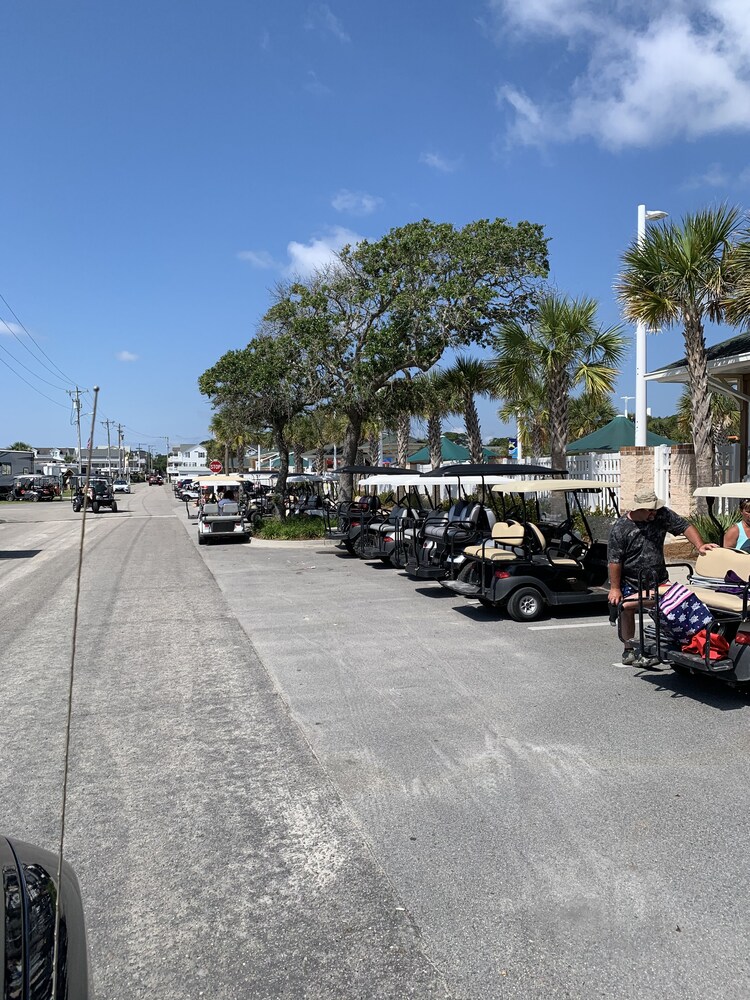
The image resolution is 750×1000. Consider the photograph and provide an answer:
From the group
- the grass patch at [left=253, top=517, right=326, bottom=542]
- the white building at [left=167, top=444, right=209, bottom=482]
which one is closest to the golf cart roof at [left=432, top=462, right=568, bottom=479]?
the grass patch at [left=253, top=517, right=326, bottom=542]

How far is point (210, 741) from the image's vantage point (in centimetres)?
521

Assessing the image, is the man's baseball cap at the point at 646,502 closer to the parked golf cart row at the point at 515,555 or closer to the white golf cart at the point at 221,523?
the parked golf cart row at the point at 515,555

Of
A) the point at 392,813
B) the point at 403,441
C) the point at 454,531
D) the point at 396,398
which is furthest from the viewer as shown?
the point at 403,441

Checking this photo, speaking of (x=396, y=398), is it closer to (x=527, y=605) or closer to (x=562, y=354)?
(x=562, y=354)

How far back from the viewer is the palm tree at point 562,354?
16984 millimetres

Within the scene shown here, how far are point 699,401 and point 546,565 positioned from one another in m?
6.03

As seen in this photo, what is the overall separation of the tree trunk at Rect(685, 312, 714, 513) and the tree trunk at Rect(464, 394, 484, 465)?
8958 millimetres

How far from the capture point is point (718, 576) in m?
6.65

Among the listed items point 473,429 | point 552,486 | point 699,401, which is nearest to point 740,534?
point 552,486

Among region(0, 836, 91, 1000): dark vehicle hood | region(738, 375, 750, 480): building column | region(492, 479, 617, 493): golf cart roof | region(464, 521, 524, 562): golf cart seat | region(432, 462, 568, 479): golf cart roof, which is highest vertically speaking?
region(738, 375, 750, 480): building column

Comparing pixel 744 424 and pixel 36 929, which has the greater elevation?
pixel 744 424

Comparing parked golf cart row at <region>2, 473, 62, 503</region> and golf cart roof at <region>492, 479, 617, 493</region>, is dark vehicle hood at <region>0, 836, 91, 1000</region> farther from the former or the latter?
parked golf cart row at <region>2, 473, 62, 503</region>

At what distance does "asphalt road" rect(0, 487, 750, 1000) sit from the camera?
2859mm

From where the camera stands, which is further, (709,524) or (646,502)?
(709,524)
